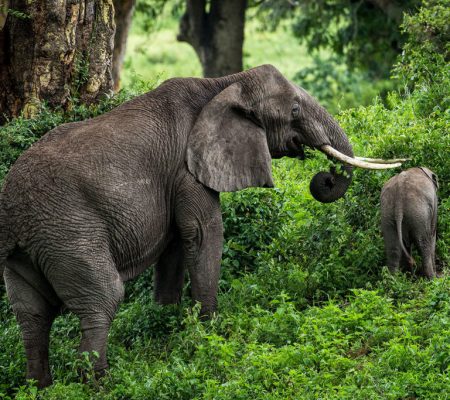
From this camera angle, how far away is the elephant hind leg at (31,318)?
29.7 ft

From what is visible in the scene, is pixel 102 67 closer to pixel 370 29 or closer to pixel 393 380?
pixel 393 380

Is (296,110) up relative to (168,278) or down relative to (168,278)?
up

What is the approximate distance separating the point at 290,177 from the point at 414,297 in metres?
3.34

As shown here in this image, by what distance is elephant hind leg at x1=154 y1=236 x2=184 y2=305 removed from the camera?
33.5 feet

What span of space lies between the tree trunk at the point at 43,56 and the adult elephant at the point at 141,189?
7.90 feet

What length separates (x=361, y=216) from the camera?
37.1 feet

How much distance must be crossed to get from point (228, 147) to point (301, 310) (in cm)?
155

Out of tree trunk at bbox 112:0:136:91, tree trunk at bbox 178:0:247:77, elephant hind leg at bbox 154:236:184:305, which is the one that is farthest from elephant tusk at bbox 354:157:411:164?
tree trunk at bbox 178:0:247:77

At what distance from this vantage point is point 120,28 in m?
18.7

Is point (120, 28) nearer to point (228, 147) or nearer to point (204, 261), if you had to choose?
point (228, 147)

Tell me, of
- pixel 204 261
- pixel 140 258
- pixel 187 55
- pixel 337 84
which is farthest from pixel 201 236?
pixel 187 55

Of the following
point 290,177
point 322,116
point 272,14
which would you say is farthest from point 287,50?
point 322,116

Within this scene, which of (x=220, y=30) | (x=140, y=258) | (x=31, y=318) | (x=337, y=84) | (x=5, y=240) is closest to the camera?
(x=5, y=240)

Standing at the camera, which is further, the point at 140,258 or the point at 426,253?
the point at 426,253
